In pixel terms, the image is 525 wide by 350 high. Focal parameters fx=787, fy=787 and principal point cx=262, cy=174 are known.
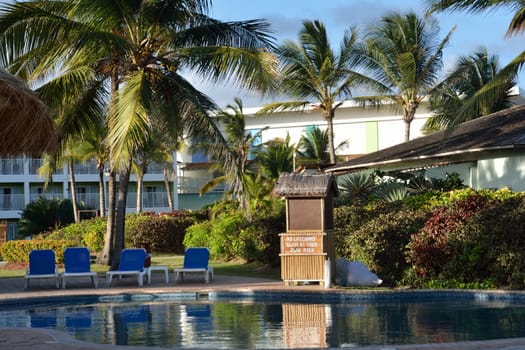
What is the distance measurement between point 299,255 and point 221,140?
436 cm

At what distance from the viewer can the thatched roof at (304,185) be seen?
17.5 meters

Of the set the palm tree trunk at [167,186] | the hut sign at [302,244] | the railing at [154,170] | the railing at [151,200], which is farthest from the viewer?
the railing at [154,170]

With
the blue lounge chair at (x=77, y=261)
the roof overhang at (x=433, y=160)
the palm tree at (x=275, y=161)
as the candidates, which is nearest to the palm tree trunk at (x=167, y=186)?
the palm tree at (x=275, y=161)

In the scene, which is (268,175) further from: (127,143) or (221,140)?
(127,143)

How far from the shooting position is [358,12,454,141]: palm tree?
35.7 m

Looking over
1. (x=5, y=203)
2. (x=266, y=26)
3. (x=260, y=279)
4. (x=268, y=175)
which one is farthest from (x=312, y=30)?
(x=5, y=203)

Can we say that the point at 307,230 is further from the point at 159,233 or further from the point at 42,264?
the point at 159,233

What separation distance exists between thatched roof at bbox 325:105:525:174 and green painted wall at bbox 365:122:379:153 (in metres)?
23.7

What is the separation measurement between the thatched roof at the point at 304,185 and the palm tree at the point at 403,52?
18644 mm

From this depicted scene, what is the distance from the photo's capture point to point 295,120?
182ft

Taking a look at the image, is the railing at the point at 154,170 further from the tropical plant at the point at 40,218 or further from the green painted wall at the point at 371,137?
the green painted wall at the point at 371,137

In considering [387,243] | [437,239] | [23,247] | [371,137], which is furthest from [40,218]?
[437,239]

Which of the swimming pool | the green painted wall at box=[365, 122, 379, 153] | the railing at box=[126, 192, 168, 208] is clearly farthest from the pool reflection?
the railing at box=[126, 192, 168, 208]

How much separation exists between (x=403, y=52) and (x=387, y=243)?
19740 mm
